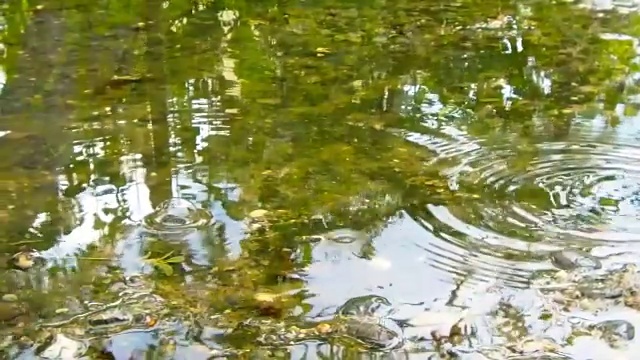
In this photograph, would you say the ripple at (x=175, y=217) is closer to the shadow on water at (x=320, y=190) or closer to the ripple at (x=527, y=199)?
the shadow on water at (x=320, y=190)

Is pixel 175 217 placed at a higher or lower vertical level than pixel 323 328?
higher

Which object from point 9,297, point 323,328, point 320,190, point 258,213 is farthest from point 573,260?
point 9,297

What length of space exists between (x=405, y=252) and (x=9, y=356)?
4.52 ft

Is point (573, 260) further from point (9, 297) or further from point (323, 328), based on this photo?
point (9, 297)

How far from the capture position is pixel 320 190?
3.56 metres

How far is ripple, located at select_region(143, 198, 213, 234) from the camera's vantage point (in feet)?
10.9

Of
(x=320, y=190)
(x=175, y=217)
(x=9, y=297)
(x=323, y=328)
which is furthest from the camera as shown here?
(x=320, y=190)

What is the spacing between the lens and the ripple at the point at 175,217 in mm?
3312

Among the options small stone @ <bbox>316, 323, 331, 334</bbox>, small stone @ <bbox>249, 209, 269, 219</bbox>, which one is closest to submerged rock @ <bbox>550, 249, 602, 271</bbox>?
small stone @ <bbox>316, 323, 331, 334</bbox>

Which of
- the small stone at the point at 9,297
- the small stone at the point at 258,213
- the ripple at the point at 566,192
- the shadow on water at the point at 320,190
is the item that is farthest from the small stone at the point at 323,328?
the small stone at the point at 9,297

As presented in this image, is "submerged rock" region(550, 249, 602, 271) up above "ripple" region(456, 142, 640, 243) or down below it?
below

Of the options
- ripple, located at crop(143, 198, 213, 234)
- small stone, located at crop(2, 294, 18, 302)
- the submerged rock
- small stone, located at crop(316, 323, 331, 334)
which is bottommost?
small stone, located at crop(316, 323, 331, 334)

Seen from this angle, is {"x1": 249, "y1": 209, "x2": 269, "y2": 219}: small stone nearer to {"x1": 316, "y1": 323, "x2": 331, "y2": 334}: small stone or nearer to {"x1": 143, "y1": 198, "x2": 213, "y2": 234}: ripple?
{"x1": 143, "y1": 198, "x2": 213, "y2": 234}: ripple

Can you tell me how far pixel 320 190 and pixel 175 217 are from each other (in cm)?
60
